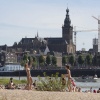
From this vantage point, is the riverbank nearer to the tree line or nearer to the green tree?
the tree line

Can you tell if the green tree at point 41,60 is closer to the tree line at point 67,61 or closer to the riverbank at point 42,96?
the tree line at point 67,61

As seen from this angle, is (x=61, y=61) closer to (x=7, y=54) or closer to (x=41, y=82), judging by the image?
(x=7, y=54)

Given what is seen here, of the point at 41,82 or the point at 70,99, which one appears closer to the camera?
the point at 70,99

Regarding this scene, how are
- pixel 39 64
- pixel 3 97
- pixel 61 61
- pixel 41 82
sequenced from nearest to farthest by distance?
1. pixel 3 97
2. pixel 41 82
3. pixel 39 64
4. pixel 61 61

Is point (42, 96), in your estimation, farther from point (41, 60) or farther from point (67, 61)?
point (67, 61)

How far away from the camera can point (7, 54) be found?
189250mm

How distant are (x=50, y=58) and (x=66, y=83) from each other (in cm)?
15826

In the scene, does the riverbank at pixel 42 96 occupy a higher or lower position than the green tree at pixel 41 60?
lower

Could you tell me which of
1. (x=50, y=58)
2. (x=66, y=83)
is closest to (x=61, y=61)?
(x=50, y=58)

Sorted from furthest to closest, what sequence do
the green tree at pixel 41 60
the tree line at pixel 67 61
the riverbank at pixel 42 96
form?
the green tree at pixel 41 60, the tree line at pixel 67 61, the riverbank at pixel 42 96

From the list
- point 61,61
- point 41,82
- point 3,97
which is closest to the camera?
point 3,97

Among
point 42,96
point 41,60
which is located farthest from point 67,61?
point 42,96

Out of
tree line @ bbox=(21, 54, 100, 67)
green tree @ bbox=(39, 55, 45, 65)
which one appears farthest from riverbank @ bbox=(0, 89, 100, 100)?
green tree @ bbox=(39, 55, 45, 65)

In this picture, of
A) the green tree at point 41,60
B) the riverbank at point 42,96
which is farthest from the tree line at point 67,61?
the riverbank at point 42,96
